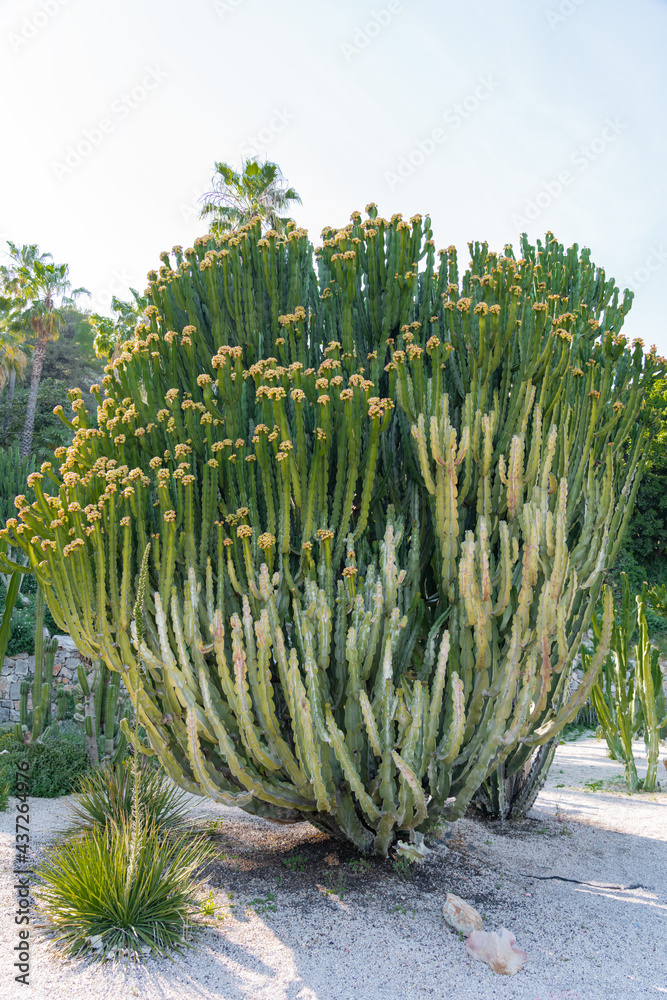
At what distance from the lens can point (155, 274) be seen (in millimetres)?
5117

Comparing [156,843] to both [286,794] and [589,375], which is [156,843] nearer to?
[286,794]

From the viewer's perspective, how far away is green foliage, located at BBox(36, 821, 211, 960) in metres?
3.57

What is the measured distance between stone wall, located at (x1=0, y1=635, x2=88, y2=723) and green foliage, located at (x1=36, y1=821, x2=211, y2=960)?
7548mm

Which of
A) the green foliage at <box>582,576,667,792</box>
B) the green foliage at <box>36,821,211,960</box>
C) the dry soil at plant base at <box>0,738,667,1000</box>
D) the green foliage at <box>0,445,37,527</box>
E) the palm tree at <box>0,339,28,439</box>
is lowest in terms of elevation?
the dry soil at plant base at <box>0,738,667,1000</box>

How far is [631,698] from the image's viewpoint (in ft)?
29.4

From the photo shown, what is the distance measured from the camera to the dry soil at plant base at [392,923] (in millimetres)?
3354

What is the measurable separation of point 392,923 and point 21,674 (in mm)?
10088

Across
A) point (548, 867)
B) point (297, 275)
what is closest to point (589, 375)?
point (297, 275)

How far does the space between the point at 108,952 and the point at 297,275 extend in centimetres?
443

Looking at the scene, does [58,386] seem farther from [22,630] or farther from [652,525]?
[652,525]

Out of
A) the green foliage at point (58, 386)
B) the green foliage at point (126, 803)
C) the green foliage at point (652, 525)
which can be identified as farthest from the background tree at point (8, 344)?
the green foliage at point (652, 525)

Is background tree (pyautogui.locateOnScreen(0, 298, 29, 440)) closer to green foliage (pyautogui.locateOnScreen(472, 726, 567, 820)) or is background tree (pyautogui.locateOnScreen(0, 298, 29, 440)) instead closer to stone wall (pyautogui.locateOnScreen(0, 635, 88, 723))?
stone wall (pyautogui.locateOnScreen(0, 635, 88, 723))

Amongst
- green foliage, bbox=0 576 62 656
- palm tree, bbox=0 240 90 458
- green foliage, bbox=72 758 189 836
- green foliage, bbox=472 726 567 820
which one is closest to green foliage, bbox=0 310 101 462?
palm tree, bbox=0 240 90 458

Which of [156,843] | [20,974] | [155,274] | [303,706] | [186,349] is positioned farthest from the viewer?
[155,274]
